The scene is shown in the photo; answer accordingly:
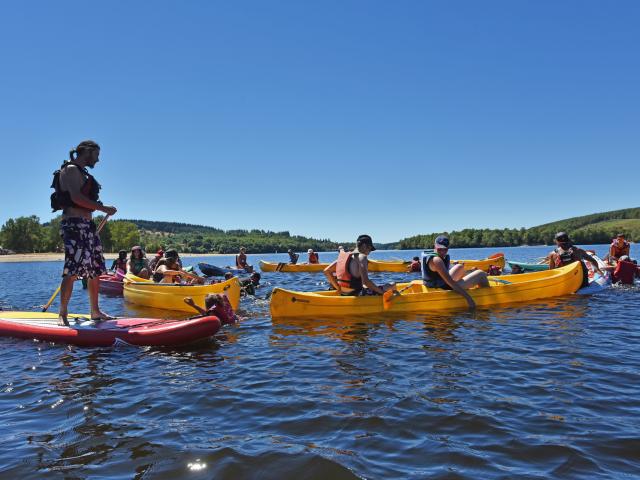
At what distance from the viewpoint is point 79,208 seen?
7.37 m

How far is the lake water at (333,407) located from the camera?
3.67 metres

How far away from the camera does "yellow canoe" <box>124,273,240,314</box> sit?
1119 centimetres

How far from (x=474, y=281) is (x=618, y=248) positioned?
11014 millimetres

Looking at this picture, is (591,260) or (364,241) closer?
(364,241)

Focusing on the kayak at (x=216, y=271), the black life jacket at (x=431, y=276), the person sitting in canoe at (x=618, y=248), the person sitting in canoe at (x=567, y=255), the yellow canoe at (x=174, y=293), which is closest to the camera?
the yellow canoe at (x=174, y=293)

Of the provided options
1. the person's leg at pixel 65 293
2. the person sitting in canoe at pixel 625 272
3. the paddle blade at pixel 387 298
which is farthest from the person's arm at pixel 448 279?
the person sitting in canoe at pixel 625 272

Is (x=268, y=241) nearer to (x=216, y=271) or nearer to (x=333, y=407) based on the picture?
(x=216, y=271)

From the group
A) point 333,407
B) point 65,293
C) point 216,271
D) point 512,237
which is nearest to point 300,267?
point 216,271

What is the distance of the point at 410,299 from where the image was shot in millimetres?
10938

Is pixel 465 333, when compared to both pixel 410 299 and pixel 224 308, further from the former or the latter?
pixel 224 308

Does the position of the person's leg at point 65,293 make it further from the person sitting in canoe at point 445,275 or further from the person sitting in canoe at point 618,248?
the person sitting in canoe at point 618,248

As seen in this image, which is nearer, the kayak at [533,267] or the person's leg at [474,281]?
the person's leg at [474,281]

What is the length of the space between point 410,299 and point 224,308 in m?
4.56

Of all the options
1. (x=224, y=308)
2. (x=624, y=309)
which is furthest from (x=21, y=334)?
(x=624, y=309)
